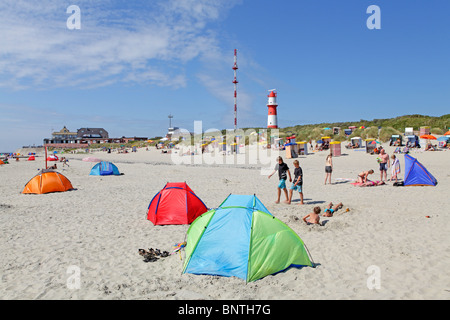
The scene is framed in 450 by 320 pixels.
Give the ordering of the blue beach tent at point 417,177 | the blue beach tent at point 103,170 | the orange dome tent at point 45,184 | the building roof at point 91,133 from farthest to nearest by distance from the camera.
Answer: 1. the building roof at point 91,133
2. the blue beach tent at point 103,170
3. the orange dome tent at point 45,184
4. the blue beach tent at point 417,177

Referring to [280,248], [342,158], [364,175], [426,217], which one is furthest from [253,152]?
[280,248]

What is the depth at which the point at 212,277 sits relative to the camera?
5.08 m

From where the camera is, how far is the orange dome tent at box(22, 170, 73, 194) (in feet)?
43.1

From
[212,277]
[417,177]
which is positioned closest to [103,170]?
[212,277]

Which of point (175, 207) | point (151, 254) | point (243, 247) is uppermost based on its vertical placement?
point (175, 207)

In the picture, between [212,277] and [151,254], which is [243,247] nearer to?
[212,277]

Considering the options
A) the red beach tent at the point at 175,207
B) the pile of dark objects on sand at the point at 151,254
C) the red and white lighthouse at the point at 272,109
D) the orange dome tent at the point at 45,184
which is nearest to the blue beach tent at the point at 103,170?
the orange dome tent at the point at 45,184

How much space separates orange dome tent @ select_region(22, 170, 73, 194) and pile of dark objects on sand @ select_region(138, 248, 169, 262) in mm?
9444

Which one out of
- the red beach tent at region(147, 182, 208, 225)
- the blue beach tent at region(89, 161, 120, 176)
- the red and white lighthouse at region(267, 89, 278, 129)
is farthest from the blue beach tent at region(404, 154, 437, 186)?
the red and white lighthouse at region(267, 89, 278, 129)

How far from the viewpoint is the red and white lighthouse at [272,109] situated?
50656 mm

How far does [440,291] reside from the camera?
173 inches

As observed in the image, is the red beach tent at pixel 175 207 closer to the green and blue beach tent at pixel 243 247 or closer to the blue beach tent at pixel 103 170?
the green and blue beach tent at pixel 243 247

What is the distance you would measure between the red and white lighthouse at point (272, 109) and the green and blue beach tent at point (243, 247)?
46.7 metres

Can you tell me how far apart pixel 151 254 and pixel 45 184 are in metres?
9.76
